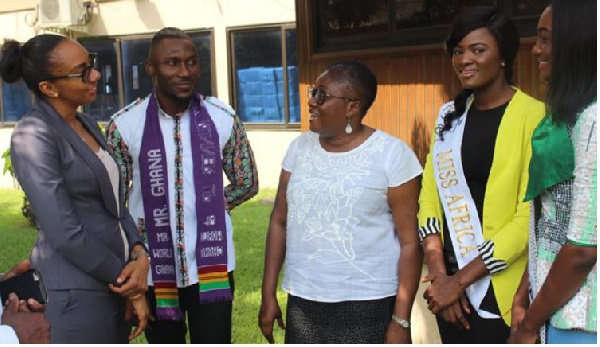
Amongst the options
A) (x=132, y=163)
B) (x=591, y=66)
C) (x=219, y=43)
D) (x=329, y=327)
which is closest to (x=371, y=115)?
(x=132, y=163)

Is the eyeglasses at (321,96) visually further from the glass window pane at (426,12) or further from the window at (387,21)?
the glass window pane at (426,12)

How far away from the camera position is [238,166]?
3264 millimetres

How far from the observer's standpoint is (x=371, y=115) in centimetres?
459

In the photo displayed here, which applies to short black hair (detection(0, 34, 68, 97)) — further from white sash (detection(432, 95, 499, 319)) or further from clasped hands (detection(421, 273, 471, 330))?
clasped hands (detection(421, 273, 471, 330))

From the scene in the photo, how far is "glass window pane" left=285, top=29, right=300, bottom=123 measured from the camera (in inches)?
397

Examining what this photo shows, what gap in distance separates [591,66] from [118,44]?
34.8 ft

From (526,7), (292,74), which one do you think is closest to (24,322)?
(526,7)

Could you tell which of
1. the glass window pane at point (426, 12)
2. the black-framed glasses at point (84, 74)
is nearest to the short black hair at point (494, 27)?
the black-framed glasses at point (84, 74)

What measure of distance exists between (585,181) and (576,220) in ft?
0.35

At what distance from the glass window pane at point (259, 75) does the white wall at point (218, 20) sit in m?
0.20

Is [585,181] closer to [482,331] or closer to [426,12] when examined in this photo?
[482,331]

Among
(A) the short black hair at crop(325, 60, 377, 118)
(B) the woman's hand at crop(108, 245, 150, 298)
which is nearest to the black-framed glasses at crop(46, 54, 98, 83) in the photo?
(B) the woman's hand at crop(108, 245, 150, 298)

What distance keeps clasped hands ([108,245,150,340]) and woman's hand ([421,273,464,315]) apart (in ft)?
3.77

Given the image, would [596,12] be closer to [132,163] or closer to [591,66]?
[591,66]
